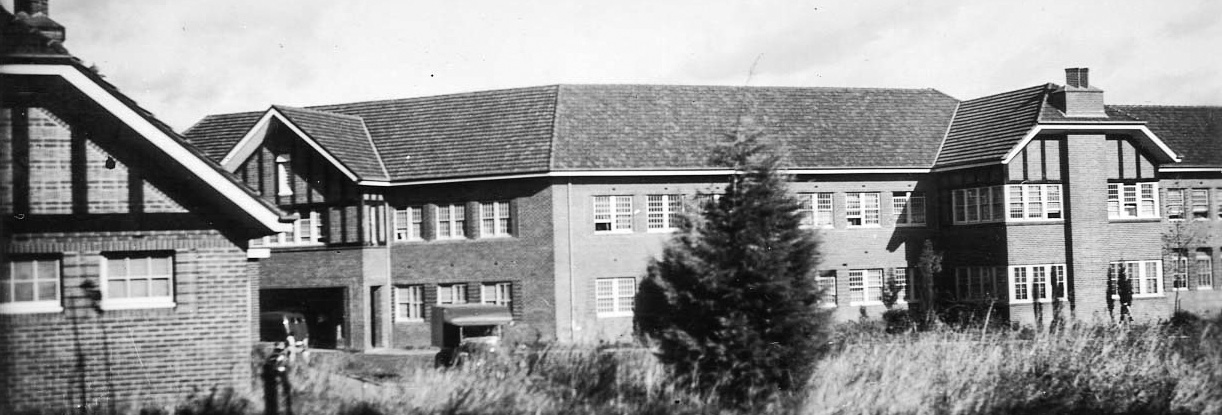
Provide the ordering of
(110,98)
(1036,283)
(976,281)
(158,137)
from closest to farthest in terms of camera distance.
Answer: (110,98), (158,137), (1036,283), (976,281)

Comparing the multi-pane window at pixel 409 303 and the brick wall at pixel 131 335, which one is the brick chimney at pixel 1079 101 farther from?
the brick wall at pixel 131 335

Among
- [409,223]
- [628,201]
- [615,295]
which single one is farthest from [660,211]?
[409,223]

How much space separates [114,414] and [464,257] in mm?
21188

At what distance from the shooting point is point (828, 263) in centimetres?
3803

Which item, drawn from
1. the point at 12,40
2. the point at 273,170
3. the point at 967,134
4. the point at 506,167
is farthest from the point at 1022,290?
the point at 12,40

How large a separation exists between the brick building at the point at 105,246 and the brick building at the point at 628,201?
16.6 metres

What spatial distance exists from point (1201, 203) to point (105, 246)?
36835 millimetres

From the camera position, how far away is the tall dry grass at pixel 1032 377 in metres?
16.7

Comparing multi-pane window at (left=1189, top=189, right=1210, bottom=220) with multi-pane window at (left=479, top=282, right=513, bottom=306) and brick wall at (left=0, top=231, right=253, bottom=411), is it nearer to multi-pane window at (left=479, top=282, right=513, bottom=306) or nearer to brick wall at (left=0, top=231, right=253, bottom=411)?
multi-pane window at (left=479, top=282, right=513, bottom=306)

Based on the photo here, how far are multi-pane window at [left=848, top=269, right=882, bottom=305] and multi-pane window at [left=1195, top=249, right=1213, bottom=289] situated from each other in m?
12.0

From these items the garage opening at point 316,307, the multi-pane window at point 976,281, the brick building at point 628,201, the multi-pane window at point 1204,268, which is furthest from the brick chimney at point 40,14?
the multi-pane window at point 1204,268

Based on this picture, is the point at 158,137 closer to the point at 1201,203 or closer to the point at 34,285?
the point at 34,285

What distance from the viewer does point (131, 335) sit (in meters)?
18.6

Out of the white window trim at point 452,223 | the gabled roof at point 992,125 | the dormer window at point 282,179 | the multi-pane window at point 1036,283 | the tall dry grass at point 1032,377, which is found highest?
the gabled roof at point 992,125
